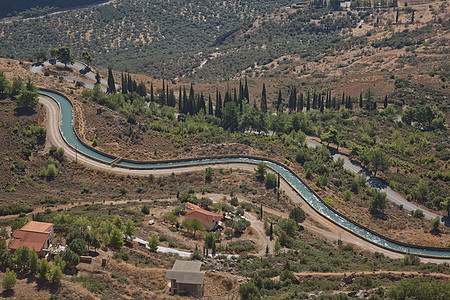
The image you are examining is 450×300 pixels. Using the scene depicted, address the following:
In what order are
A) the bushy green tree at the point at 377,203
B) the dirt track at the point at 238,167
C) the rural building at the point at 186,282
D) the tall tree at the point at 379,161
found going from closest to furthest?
the rural building at the point at 186,282
the dirt track at the point at 238,167
the bushy green tree at the point at 377,203
the tall tree at the point at 379,161

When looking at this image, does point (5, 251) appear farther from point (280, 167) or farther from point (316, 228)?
point (280, 167)

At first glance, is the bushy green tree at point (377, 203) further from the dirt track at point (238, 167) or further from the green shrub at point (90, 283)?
the green shrub at point (90, 283)

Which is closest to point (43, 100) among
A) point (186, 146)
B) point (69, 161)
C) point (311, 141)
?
point (69, 161)

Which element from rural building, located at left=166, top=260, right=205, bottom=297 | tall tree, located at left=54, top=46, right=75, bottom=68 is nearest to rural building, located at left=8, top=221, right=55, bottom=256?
rural building, located at left=166, top=260, right=205, bottom=297

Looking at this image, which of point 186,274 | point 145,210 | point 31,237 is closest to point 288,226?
point 145,210

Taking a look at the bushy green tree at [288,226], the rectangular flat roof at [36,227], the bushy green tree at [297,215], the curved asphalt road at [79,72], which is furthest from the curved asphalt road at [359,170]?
the rectangular flat roof at [36,227]

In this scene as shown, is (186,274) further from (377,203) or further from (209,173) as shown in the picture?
(377,203)
